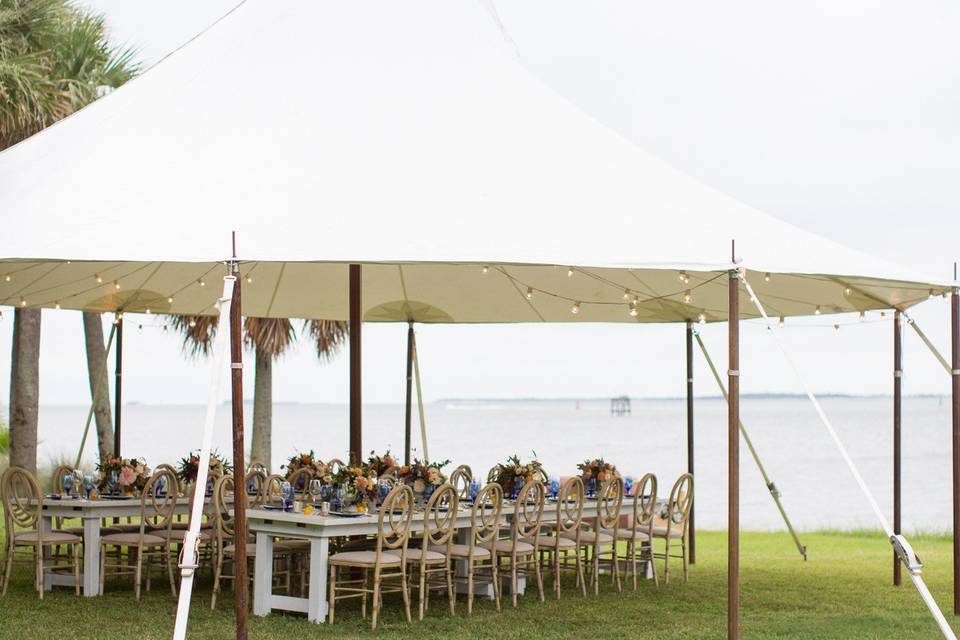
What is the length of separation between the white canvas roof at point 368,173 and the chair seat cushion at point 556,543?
2500mm

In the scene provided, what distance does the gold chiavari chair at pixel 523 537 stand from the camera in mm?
10148

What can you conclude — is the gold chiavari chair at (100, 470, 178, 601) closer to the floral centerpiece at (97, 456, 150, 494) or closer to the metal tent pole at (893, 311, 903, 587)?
the floral centerpiece at (97, 456, 150, 494)

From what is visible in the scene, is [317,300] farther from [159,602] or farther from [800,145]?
[800,145]

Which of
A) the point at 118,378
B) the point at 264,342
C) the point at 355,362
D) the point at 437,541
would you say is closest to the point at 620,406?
the point at 264,342

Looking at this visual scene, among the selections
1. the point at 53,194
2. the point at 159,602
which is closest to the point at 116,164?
the point at 53,194

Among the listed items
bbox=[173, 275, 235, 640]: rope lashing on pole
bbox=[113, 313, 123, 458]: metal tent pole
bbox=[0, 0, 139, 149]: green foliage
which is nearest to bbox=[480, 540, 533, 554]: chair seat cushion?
bbox=[173, 275, 235, 640]: rope lashing on pole

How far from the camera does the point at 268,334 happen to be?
20531mm

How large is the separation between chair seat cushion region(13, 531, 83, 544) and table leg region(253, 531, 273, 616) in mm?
1756

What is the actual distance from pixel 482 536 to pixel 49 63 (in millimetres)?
9535

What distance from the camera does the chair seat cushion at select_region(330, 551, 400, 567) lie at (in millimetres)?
9078

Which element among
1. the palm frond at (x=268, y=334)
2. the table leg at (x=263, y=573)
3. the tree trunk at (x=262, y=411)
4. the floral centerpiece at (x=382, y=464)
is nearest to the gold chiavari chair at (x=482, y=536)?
the floral centerpiece at (x=382, y=464)

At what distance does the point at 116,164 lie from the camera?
8.95m

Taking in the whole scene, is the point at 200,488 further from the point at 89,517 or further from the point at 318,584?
the point at 89,517

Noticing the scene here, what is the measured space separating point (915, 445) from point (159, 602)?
59.2m
